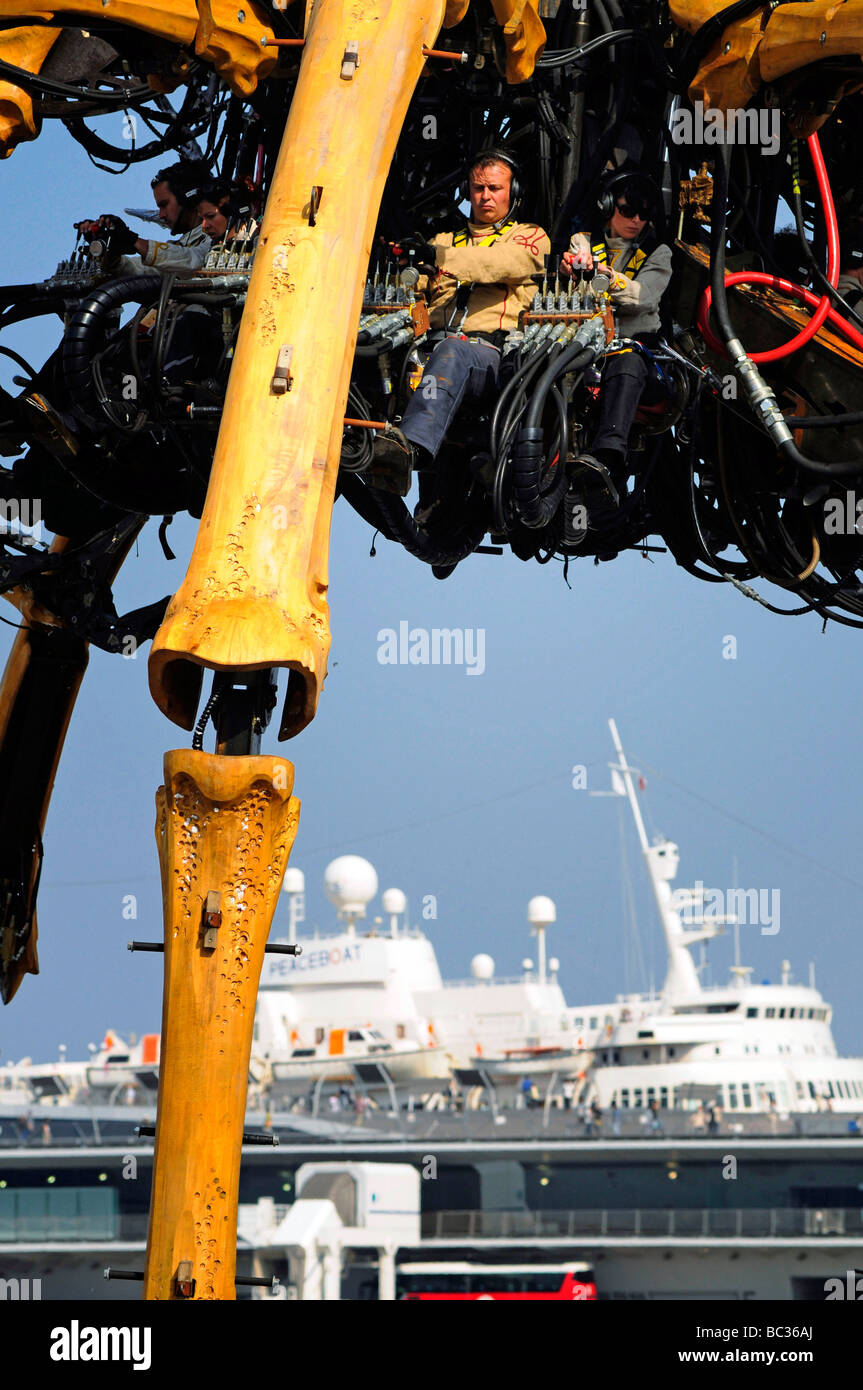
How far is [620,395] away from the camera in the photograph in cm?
1070

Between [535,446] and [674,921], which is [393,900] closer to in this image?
[674,921]

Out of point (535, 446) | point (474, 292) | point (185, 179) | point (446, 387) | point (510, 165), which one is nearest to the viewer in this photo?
point (446, 387)

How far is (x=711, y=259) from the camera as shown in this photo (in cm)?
1021

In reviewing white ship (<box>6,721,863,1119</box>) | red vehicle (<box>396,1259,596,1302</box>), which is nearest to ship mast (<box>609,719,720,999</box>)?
white ship (<box>6,721,863,1119</box>)

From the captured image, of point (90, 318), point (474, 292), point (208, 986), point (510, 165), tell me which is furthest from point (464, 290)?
point (208, 986)

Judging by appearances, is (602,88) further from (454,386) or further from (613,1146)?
(613,1146)

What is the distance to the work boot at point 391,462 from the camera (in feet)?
32.0

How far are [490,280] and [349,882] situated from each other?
3544 inches

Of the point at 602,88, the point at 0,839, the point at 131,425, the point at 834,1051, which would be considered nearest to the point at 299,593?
the point at 131,425

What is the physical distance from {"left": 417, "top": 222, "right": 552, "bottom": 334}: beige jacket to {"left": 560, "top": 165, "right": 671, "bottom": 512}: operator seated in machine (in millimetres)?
243

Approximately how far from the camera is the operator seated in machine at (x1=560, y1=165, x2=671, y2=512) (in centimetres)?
1070

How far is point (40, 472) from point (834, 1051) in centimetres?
8568

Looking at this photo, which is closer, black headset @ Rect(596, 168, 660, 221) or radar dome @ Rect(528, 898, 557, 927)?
black headset @ Rect(596, 168, 660, 221)

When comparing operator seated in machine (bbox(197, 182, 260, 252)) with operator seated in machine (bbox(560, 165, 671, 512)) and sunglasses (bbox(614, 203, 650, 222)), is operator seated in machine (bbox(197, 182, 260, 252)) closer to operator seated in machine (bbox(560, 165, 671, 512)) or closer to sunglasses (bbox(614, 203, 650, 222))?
operator seated in machine (bbox(560, 165, 671, 512))
